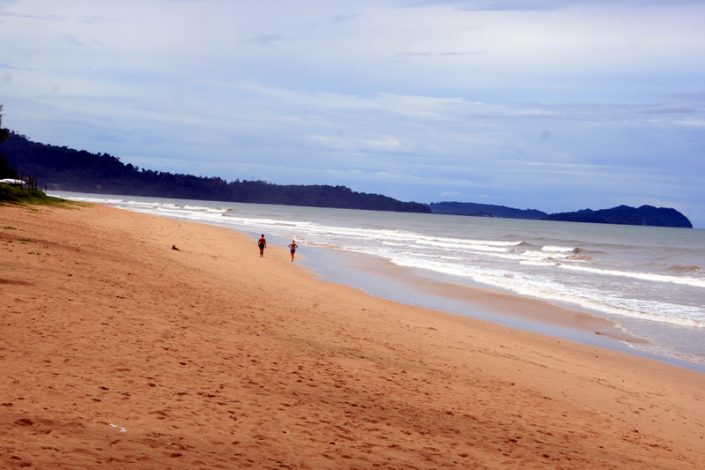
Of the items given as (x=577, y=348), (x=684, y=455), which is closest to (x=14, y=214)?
(x=577, y=348)

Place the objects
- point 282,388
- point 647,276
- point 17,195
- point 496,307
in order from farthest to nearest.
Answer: point 17,195 → point 647,276 → point 496,307 → point 282,388

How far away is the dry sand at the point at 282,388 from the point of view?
662 cm

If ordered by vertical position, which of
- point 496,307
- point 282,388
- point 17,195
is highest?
point 17,195

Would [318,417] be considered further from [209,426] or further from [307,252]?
[307,252]

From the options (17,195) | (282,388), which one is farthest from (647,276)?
(282,388)

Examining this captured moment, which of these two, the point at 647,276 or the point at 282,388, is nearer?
the point at 282,388

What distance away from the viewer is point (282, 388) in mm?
8703

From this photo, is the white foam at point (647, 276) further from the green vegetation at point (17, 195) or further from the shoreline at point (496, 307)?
the green vegetation at point (17, 195)

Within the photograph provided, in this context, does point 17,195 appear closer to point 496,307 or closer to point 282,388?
point 496,307

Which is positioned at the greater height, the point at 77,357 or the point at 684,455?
the point at 77,357

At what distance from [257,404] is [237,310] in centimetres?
566

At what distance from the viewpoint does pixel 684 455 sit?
885 centimetres

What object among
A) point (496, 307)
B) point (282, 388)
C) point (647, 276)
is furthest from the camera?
point (647, 276)

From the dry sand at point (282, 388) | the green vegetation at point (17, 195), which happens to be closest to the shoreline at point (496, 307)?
the dry sand at point (282, 388)
